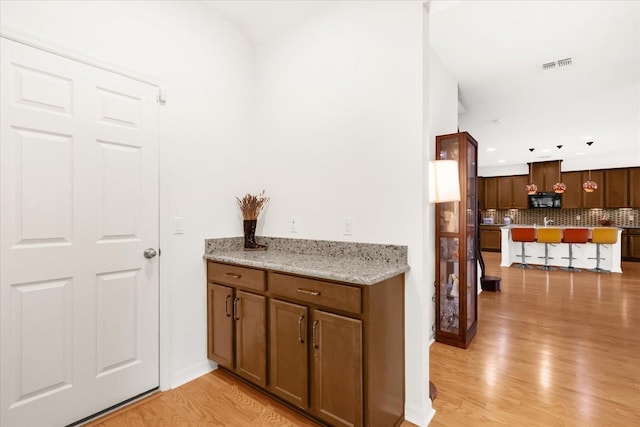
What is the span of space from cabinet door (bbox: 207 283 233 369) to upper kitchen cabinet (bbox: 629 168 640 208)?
11.3m

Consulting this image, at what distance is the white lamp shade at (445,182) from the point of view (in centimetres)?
231

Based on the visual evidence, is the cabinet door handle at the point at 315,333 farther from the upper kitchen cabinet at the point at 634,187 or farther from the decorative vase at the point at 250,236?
the upper kitchen cabinet at the point at 634,187

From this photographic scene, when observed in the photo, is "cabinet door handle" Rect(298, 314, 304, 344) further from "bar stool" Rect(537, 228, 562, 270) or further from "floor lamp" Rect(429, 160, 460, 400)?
"bar stool" Rect(537, 228, 562, 270)

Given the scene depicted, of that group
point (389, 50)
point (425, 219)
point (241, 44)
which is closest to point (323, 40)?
point (389, 50)

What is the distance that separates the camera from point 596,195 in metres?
8.95

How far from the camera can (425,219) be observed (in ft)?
6.54

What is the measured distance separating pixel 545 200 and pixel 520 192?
2.36ft

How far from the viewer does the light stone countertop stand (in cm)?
174

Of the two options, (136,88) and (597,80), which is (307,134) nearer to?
(136,88)

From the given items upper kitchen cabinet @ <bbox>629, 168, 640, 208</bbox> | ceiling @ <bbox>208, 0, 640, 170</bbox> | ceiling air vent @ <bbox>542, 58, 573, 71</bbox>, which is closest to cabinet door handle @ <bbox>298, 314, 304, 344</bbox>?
ceiling @ <bbox>208, 0, 640, 170</bbox>

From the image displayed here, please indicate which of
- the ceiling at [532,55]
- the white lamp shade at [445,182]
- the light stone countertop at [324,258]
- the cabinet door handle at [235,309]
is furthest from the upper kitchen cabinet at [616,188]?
the cabinet door handle at [235,309]

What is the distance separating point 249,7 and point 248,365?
2.80m

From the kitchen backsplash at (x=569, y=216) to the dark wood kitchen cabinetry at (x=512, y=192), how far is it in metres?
0.41

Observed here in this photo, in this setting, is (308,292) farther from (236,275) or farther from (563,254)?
(563,254)
